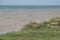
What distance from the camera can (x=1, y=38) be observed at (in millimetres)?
5656

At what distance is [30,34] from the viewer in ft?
19.7

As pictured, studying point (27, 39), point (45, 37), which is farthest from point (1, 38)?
point (45, 37)

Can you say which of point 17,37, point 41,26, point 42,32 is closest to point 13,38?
point 17,37

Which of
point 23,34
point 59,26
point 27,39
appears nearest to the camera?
point 27,39

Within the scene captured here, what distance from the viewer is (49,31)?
6328 millimetres

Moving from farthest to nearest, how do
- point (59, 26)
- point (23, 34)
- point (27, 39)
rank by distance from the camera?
point (59, 26), point (23, 34), point (27, 39)

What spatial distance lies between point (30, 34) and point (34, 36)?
20 centimetres

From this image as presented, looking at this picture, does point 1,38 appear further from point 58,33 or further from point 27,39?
point 58,33

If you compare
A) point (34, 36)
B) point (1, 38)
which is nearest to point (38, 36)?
point (34, 36)

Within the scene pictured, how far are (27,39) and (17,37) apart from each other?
1.20 ft

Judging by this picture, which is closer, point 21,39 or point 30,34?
point 21,39

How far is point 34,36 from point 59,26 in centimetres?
149

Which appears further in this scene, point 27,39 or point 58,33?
point 58,33

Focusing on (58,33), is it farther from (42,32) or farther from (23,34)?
(23,34)
